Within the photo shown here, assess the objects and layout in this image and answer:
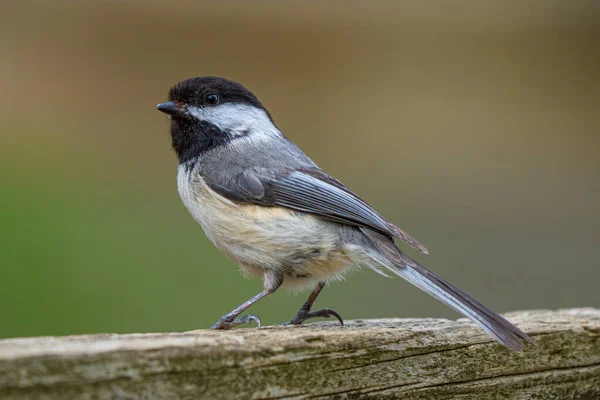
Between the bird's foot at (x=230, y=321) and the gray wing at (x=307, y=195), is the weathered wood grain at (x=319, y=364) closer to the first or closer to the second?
the gray wing at (x=307, y=195)

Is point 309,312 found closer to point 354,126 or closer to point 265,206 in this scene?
point 265,206

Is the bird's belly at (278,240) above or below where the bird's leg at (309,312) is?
above

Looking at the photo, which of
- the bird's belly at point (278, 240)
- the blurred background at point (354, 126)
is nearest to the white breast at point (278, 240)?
the bird's belly at point (278, 240)

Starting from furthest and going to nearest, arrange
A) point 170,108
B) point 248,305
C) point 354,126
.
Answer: point 354,126 → point 170,108 → point 248,305

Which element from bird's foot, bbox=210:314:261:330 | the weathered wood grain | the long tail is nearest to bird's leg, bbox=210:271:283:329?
bird's foot, bbox=210:314:261:330

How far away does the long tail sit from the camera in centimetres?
142

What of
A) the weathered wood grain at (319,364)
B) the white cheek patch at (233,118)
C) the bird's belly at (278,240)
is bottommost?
the weathered wood grain at (319,364)

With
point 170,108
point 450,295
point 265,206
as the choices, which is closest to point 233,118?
point 170,108

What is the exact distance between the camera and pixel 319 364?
4.31 ft

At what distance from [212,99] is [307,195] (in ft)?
1.76

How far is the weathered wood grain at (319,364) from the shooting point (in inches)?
41.7

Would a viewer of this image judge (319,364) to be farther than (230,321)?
No

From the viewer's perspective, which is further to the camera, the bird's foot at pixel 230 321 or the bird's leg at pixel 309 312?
the bird's leg at pixel 309 312

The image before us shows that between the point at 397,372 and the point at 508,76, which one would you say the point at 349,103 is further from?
the point at 397,372
